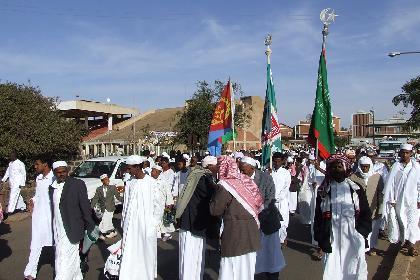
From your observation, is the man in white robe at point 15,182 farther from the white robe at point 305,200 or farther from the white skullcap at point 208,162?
the white skullcap at point 208,162

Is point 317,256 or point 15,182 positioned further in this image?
point 15,182

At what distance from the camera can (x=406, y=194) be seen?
8.41 metres

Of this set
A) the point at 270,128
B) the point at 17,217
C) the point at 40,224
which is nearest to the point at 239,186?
the point at 40,224

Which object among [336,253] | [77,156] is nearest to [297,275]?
[336,253]

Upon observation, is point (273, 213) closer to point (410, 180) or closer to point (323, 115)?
point (323, 115)

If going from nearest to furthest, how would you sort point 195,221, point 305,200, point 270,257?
point 195,221 < point 270,257 < point 305,200

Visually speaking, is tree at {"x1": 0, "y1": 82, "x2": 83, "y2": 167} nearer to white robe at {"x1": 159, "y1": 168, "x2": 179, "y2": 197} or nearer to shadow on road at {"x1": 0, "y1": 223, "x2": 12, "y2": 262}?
shadow on road at {"x1": 0, "y1": 223, "x2": 12, "y2": 262}

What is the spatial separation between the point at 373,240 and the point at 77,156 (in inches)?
721

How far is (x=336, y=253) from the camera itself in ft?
17.6

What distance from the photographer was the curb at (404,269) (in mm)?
6699

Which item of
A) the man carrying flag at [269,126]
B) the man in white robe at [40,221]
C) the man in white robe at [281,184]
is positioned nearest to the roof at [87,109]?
the man carrying flag at [269,126]

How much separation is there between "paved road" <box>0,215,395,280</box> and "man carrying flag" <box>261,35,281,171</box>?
6.07 feet

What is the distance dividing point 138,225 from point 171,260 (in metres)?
2.32

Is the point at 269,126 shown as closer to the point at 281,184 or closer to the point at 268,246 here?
A: the point at 281,184
